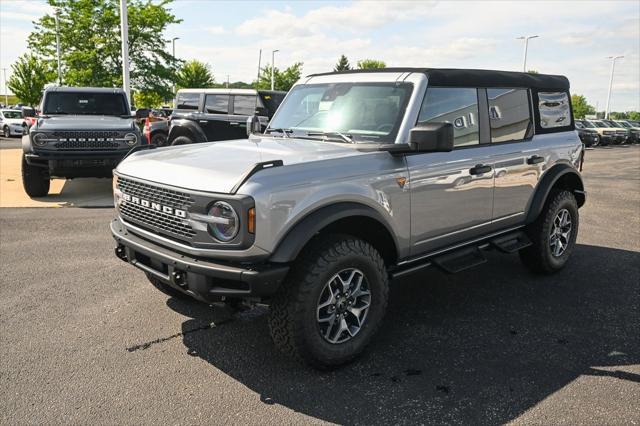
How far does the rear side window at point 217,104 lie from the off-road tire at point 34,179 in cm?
468

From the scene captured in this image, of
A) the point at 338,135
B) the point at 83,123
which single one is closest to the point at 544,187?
the point at 338,135

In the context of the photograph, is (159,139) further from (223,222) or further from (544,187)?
(223,222)

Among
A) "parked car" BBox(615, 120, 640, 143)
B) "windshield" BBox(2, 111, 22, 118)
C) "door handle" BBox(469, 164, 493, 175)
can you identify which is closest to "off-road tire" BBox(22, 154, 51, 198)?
"door handle" BBox(469, 164, 493, 175)

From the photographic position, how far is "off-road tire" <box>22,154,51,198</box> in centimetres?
902

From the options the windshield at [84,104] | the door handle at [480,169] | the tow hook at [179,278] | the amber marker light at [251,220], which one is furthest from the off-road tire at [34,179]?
the door handle at [480,169]

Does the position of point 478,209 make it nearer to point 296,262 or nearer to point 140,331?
point 296,262

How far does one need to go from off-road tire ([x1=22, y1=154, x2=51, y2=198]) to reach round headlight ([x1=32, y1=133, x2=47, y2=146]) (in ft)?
1.71

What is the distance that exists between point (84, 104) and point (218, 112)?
3486 mm

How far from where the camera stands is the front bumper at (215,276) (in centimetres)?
296

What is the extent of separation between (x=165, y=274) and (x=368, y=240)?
56.0 inches

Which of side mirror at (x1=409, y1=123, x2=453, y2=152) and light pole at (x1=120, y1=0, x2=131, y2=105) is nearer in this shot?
side mirror at (x1=409, y1=123, x2=453, y2=152)

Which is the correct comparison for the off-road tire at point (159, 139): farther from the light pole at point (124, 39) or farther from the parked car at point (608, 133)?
the parked car at point (608, 133)

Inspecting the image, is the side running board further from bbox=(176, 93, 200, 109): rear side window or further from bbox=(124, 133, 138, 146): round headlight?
bbox=(176, 93, 200, 109): rear side window

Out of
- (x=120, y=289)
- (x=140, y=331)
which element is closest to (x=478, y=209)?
(x=140, y=331)
